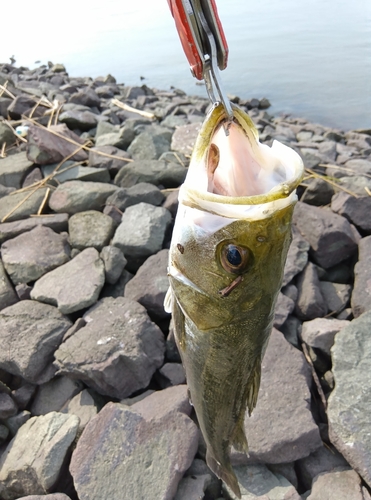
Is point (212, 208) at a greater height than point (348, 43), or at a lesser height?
A: greater

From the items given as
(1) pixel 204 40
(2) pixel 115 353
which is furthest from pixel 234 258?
(2) pixel 115 353

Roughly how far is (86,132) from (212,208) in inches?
290

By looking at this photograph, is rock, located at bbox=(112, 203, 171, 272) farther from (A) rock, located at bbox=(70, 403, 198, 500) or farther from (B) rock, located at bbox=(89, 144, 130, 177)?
(A) rock, located at bbox=(70, 403, 198, 500)

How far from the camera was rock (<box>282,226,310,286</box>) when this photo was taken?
466cm

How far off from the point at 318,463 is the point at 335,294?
188 centimetres

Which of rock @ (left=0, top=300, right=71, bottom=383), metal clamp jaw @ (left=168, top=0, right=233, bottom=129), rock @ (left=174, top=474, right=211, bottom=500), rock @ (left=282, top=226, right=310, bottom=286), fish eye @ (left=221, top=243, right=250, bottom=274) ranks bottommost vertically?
rock @ (left=174, top=474, right=211, bottom=500)

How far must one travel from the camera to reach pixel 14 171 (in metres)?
6.47

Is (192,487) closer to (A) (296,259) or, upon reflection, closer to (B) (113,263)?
(B) (113,263)

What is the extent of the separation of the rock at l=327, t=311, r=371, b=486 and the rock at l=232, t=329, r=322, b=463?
0.21m

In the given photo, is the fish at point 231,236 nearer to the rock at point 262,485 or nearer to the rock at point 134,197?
the rock at point 262,485

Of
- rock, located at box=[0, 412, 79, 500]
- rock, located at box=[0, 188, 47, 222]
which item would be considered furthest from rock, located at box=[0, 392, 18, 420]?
rock, located at box=[0, 188, 47, 222]

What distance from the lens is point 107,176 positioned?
6.39 m

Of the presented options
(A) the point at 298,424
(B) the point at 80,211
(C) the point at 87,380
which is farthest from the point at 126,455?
(B) the point at 80,211

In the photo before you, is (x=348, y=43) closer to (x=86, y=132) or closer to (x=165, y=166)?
(x=86, y=132)
